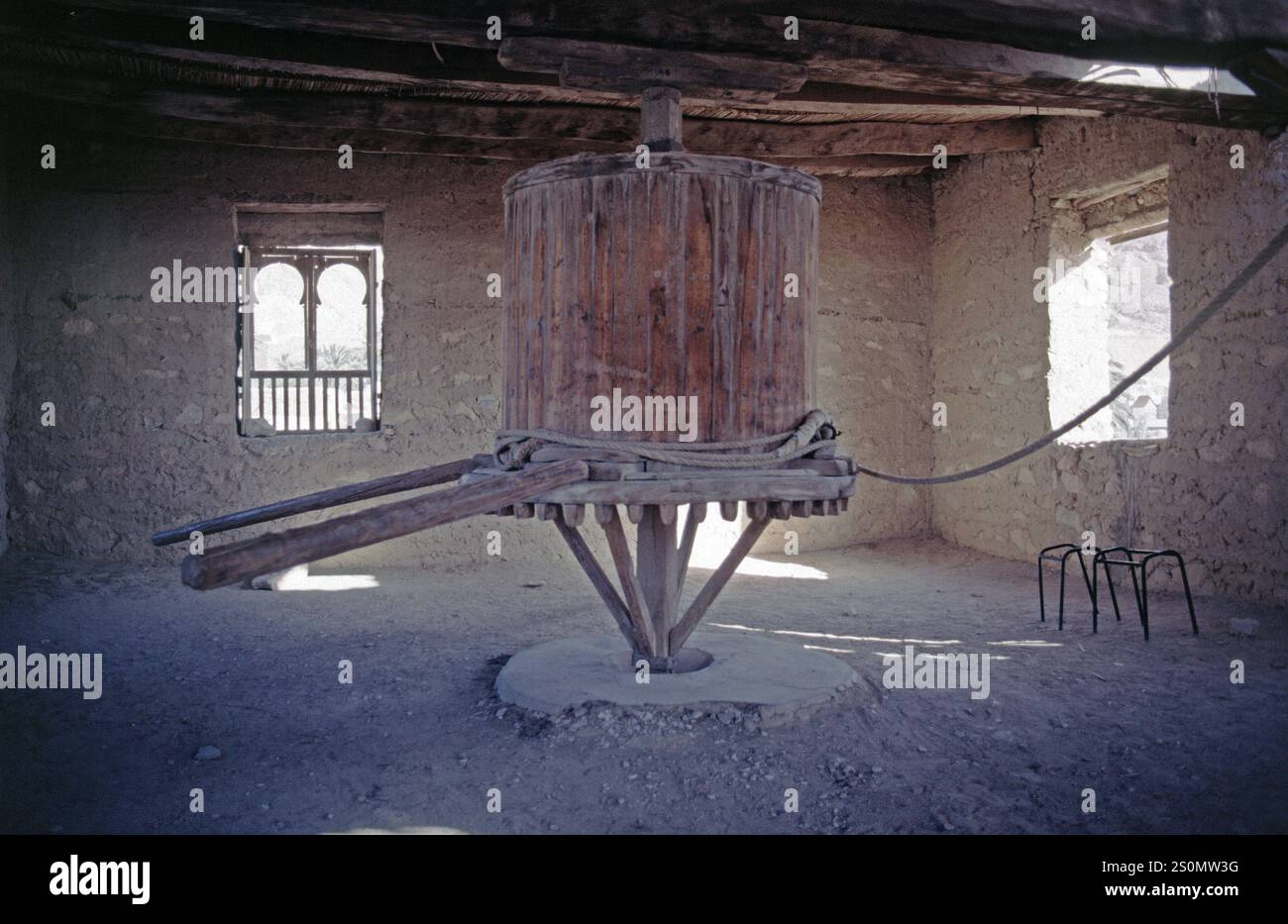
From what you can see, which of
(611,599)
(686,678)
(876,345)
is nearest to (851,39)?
(611,599)

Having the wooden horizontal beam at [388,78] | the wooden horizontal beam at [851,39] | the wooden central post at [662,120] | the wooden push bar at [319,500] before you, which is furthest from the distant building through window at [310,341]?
the wooden central post at [662,120]

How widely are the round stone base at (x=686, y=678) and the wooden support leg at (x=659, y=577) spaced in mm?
167

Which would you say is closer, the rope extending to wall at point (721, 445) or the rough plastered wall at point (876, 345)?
the rope extending to wall at point (721, 445)

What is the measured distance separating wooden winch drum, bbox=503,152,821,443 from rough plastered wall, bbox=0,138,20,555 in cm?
470

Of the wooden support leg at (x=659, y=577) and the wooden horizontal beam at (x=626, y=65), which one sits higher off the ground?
the wooden horizontal beam at (x=626, y=65)

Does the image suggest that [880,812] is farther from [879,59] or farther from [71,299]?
[71,299]

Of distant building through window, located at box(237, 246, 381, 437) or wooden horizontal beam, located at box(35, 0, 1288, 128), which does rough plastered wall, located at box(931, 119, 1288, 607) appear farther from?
distant building through window, located at box(237, 246, 381, 437)

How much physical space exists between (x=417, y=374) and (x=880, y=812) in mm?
5033

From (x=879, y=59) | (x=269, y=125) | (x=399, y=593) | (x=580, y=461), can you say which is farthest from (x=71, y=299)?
(x=879, y=59)

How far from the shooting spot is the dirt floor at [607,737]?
9.11 feet

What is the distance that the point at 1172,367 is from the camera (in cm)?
559

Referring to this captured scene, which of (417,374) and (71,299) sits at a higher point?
(71,299)

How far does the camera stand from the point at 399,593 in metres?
6.01

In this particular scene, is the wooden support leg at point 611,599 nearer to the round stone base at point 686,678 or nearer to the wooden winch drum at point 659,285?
the round stone base at point 686,678
